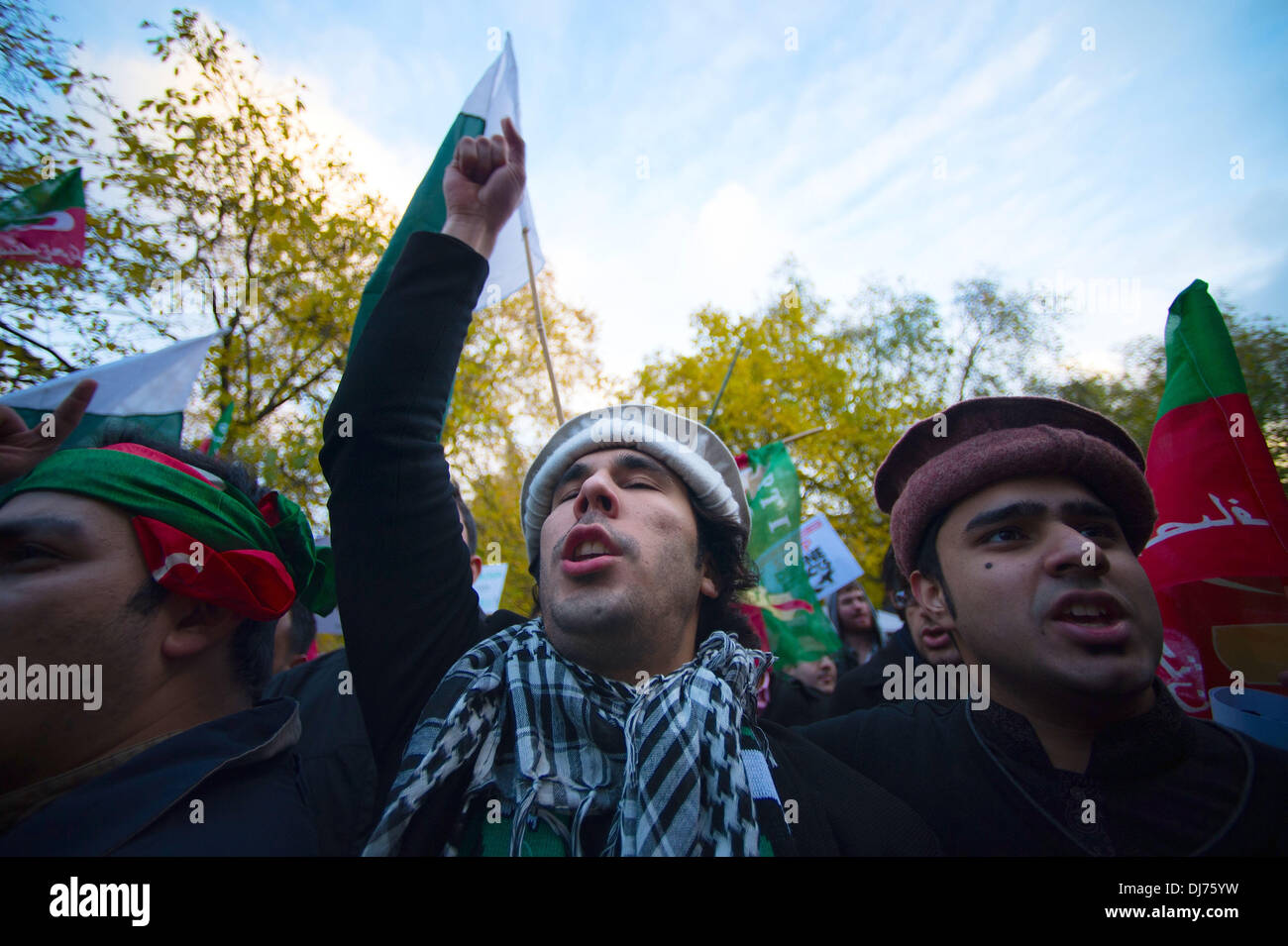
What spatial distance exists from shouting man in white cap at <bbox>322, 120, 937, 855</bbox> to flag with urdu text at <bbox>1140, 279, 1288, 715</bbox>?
1.29 metres

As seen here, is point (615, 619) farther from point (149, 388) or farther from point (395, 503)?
point (149, 388)

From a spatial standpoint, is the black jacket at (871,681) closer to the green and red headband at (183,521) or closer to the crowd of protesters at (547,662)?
the crowd of protesters at (547,662)

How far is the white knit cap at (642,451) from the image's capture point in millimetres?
2080

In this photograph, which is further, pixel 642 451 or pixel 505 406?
pixel 505 406

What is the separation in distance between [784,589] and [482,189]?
3.33m

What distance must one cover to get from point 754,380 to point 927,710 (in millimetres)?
15786

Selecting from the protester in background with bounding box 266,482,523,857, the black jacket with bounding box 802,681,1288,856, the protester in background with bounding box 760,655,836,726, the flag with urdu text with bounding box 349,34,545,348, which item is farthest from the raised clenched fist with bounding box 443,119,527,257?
the protester in background with bounding box 760,655,836,726

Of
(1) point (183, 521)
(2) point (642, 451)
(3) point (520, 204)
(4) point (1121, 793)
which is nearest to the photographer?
(4) point (1121, 793)

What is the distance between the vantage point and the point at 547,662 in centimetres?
159

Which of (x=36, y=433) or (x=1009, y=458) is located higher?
(x=36, y=433)

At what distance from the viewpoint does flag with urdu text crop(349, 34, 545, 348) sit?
2.54 meters

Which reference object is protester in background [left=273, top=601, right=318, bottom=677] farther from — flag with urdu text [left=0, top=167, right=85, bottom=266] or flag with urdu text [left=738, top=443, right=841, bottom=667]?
flag with urdu text [left=0, top=167, right=85, bottom=266]

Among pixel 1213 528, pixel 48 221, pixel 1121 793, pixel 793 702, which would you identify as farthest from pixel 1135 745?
pixel 48 221
